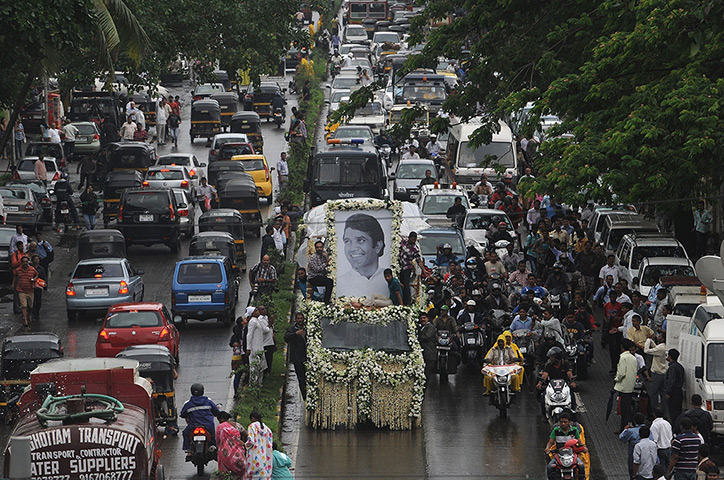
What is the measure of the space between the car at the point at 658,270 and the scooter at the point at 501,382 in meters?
6.77

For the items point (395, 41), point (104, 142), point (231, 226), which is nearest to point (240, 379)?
point (231, 226)

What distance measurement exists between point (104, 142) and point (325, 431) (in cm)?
3433

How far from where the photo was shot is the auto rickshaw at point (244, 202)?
42.9 meters

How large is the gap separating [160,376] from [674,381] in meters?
8.41

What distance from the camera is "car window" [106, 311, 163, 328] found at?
1116 inches

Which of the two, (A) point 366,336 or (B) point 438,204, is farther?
(B) point 438,204

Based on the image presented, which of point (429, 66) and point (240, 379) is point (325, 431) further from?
point (429, 66)

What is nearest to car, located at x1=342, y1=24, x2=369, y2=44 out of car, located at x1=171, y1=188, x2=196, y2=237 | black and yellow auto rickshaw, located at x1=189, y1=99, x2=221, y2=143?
black and yellow auto rickshaw, located at x1=189, y1=99, x2=221, y2=143

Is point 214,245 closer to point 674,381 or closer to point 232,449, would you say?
point 674,381

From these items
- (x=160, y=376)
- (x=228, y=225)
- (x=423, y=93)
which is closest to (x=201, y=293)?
(x=228, y=225)

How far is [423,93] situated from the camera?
192ft

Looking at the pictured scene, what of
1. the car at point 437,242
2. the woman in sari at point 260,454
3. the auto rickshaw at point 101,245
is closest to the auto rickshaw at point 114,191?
the auto rickshaw at point 101,245

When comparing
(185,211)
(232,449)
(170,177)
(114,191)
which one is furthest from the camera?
(170,177)

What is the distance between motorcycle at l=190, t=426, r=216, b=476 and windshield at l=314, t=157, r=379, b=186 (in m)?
19.5
